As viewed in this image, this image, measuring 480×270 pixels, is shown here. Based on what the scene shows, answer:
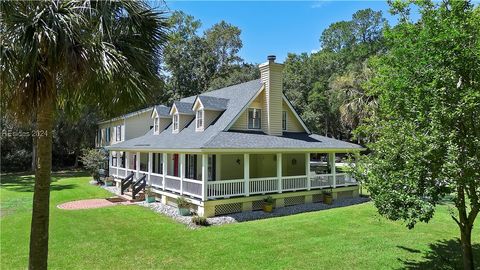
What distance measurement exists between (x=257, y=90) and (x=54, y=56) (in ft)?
48.3

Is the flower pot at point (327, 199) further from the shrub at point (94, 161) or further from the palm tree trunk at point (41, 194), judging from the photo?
the shrub at point (94, 161)

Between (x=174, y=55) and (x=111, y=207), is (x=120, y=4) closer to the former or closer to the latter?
(x=111, y=207)

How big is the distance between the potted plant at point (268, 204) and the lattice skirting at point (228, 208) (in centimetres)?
116

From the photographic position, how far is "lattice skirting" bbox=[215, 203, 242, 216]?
14.8m

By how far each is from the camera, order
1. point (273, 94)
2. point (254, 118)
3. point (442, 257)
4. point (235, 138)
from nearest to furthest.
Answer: point (442, 257), point (235, 138), point (254, 118), point (273, 94)

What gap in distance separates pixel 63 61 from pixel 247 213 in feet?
36.4

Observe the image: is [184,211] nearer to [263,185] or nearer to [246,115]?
[263,185]

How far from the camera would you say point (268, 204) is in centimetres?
1542

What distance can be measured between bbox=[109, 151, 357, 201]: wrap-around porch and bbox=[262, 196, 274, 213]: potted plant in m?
0.50

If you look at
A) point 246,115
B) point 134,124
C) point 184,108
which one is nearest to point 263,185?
point 246,115

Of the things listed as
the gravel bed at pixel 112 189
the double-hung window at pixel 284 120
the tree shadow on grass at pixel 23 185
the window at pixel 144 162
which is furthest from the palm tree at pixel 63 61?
the window at pixel 144 162

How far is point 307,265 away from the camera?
8.41 meters

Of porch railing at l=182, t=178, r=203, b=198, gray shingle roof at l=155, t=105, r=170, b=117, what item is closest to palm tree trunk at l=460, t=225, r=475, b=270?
porch railing at l=182, t=178, r=203, b=198

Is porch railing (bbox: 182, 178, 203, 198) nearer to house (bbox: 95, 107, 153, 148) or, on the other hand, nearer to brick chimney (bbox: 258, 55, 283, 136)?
brick chimney (bbox: 258, 55, 283, 136)
